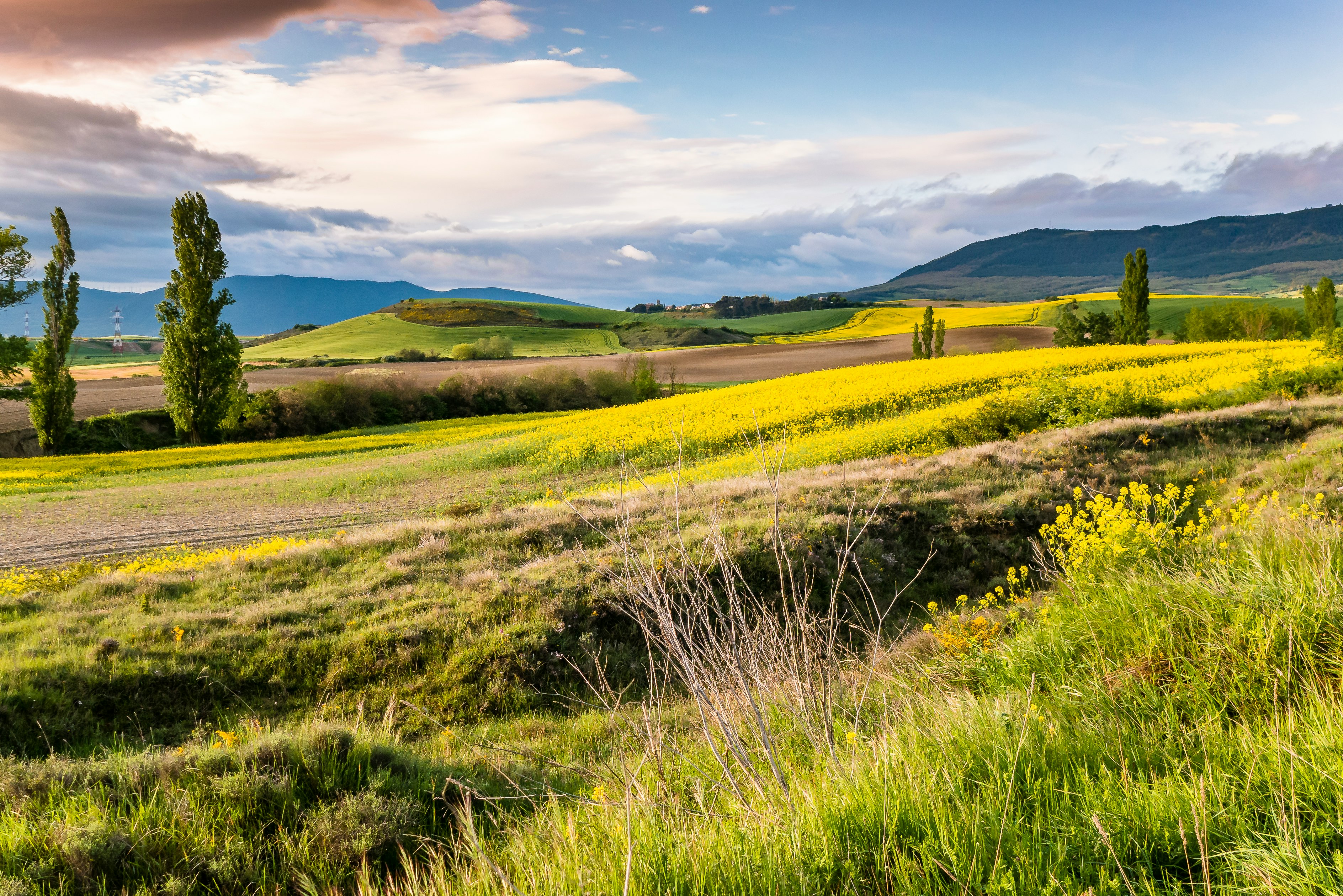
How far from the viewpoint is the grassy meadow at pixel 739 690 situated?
245 cm

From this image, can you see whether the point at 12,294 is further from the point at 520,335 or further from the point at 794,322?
the point at 794,322

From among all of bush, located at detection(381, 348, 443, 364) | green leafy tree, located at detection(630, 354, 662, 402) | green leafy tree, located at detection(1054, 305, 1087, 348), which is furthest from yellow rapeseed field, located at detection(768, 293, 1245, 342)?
bush, located at detection(381, 348, 443, 364)

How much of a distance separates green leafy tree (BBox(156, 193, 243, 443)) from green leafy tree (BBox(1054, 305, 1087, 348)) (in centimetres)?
5991

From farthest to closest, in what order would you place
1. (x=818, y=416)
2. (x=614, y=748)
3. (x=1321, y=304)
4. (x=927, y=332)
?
(x=927, y=332)
(x=1321, y=304)
(x=818, y=416)
(x=614, y=748)

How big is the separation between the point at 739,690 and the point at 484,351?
94.5 meters

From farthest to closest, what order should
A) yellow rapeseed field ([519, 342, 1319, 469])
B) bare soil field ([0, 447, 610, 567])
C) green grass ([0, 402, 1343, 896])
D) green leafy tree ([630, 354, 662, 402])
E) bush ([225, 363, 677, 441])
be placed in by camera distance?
green leafy tree ([630, 354, 662, 402])
bush ([225, 363, 677, 441])
yellow rapeseed field ([519, 342, 1319, 469])
bare soil field ([0, 447, 610, 567])
green grass ([0, 402, 1343, 896])

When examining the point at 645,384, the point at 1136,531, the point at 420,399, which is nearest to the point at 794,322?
the point at 645,384

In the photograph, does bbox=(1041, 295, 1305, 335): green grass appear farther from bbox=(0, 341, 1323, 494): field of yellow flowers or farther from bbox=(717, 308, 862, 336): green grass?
bbox=(0, 341, 1323, 494): field of yellow flowers

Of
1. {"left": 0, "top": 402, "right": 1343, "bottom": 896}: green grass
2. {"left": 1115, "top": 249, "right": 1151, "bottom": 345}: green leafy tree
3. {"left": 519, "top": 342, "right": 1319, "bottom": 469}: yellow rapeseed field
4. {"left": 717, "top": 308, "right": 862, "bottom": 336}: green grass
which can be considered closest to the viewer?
{"left": 0, "top": 402, "right": 1343, "bottom": 896}: green grass

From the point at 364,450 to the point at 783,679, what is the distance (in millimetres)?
35556

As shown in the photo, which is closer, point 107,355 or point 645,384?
point 645,384

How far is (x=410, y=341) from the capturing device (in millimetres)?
117188

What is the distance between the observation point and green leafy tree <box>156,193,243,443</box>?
134 ft

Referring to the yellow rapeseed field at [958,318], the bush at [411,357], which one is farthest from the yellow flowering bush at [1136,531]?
the bush at [411,357]
